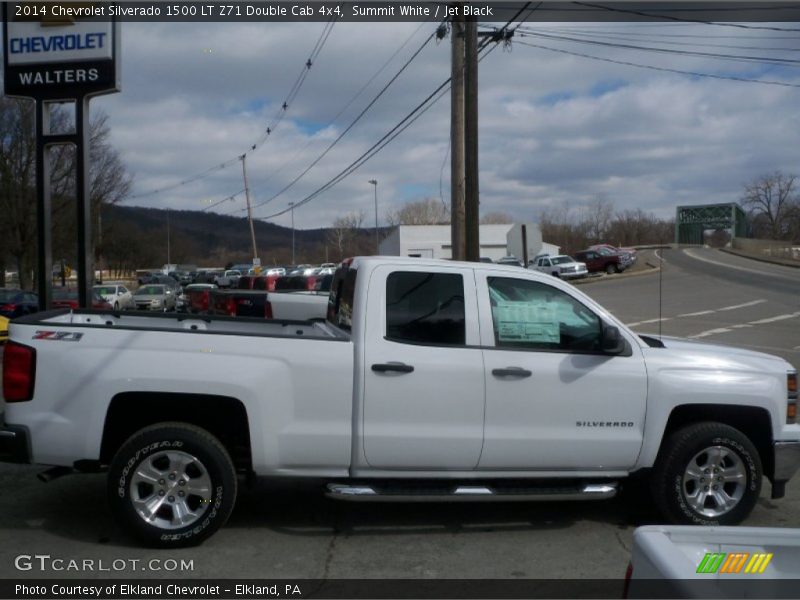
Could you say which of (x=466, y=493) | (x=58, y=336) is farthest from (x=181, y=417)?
(x=466, y=493)

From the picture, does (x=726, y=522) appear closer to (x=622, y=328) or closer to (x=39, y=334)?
(x=622, y=328)

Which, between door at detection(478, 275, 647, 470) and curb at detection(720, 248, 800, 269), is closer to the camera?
door at detection(478, 275, 647, 470)

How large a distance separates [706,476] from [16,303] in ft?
70.5

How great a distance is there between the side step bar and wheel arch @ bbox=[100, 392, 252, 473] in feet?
2.60

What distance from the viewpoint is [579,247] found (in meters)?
90.7

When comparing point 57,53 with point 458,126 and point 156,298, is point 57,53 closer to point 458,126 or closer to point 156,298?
point 458,126

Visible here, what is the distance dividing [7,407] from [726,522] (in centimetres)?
511

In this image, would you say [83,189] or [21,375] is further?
[83,189]

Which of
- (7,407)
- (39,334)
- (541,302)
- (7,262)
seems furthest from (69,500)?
(7,262)

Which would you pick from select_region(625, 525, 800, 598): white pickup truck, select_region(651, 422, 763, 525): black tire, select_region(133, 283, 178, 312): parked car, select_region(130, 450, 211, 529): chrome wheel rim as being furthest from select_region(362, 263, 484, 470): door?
select_region(133, 283, 178, 312): parked car

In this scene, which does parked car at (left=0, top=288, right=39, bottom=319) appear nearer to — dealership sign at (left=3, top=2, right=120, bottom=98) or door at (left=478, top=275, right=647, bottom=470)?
dealership sign at (left=3, top=2, right=120, bottom=98)

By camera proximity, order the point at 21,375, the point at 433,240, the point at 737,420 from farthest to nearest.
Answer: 1. the point at 433,240
2. the point at 737,420
3. the point at 21,375

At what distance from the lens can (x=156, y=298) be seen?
3456cm

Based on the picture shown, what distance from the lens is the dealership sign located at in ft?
41.1
